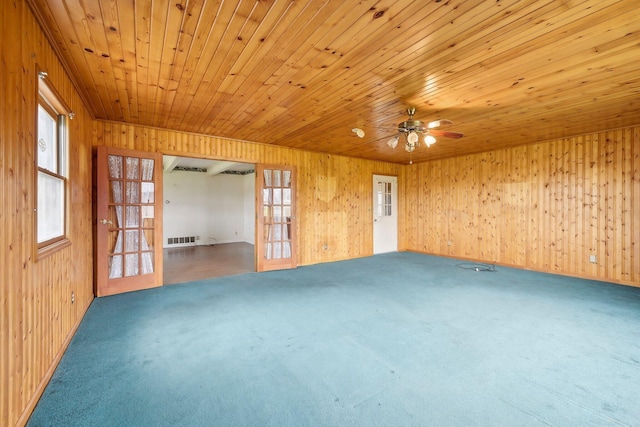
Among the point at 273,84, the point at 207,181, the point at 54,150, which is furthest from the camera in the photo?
the point at 207,181

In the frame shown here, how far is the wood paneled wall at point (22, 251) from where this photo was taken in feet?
4.67

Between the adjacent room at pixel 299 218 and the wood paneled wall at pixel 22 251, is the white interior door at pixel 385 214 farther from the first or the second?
the wood paneled wall at pixel 22 251

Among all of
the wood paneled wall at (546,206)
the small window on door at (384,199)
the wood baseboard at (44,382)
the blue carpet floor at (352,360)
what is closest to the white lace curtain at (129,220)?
the blue carpet floor at (352,360)

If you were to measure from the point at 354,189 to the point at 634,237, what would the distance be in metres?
4.90

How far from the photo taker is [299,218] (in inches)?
233

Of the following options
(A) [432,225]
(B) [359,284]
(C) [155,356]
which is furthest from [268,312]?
(A) [432,225]

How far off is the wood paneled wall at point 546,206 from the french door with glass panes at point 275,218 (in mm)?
3873

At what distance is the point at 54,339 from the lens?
219 cm

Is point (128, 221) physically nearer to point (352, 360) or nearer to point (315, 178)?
point (315, 178)

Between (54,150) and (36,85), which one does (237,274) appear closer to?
(54,150)

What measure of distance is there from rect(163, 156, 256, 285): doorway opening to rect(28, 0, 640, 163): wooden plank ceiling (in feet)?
13.7

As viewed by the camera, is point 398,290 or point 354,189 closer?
point 398,290

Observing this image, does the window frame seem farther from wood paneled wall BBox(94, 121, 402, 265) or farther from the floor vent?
the floor vent

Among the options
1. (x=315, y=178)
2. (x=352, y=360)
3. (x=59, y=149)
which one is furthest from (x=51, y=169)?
(x=315, y=178)
